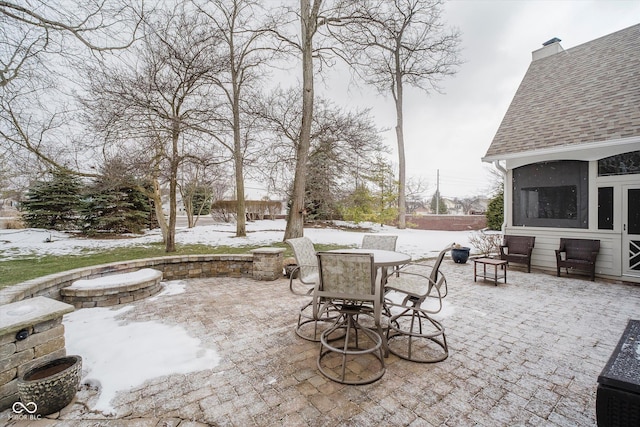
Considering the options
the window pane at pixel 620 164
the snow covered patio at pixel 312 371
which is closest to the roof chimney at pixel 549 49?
the window pane at pixel 620 164

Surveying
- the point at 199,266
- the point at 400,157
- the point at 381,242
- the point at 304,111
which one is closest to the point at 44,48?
the point at 199,266

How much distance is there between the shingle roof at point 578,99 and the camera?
5570mm

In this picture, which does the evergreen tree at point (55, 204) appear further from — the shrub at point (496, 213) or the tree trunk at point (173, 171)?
the shrub at point (496, 213)

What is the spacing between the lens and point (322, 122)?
9508 mm

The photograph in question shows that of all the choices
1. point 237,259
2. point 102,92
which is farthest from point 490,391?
point 102,92

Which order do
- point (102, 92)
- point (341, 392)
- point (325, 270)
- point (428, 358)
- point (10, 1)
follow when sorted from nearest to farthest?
point (341, 392) < point (325, 270) < point (428, 358) < point (10, 1) < point (102, 92)

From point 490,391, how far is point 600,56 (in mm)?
9242

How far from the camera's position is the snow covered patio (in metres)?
1.84

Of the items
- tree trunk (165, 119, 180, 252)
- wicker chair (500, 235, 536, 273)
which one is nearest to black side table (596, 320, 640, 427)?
wicker chair (500, 235, 536, 273)

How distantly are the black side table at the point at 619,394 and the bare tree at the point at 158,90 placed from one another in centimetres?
701

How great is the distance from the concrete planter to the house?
26.0 ft

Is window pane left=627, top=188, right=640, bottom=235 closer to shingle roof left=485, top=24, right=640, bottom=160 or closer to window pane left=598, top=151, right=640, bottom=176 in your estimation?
window pane left=598, top=151, right=640, bottom=176

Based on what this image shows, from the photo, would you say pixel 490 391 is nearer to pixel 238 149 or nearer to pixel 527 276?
pixel 527 276

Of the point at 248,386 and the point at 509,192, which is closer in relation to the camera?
the point at 248,386
